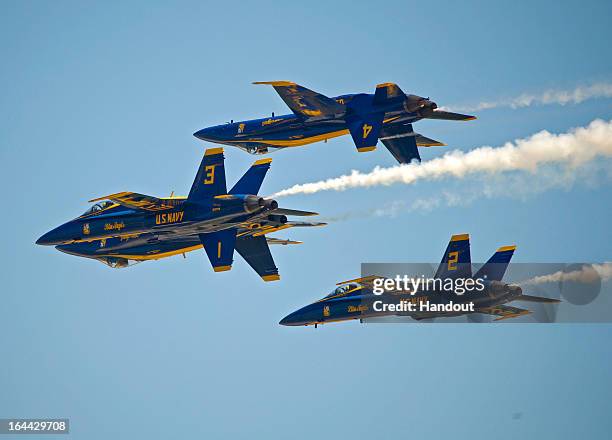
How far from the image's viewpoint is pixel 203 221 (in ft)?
247

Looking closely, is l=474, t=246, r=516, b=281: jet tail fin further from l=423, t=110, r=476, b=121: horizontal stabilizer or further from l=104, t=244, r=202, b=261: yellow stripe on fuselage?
l=104, t=244, r=202, b=261: yellow stripe on fuselage

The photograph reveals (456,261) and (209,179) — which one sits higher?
(209,179)

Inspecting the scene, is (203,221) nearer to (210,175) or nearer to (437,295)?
(210,175)

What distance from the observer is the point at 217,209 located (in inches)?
2936

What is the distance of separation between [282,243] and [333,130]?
26.4 ft

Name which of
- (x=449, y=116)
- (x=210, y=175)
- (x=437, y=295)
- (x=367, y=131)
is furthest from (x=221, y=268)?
(x=449, y=116)

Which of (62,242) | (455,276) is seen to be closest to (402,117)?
(455,276)

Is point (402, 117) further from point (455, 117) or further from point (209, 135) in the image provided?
point (209, 135)

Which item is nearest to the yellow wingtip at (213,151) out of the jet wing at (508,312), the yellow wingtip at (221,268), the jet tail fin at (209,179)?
the jet tail fin at (209,179)

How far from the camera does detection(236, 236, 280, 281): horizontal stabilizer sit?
82.1 metres

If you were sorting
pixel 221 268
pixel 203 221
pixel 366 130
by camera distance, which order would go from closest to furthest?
1. pixel 203 221
2. pixel 221 268
3. pixel 366 130

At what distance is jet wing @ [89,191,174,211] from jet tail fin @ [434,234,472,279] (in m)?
15.2

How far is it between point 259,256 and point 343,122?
878cm

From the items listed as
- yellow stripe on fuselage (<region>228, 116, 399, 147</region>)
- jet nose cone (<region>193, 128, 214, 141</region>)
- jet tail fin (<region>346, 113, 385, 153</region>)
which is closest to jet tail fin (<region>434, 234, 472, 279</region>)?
jet tail fin (<region>346, 113, 385, 153</region>)
